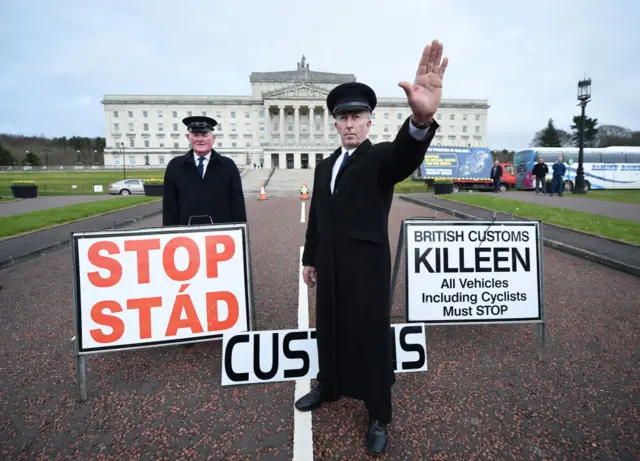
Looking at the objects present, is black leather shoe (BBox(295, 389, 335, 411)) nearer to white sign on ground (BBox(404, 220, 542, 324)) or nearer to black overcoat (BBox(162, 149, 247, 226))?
white sign on ground (BBox(404, 220, 542, 324))

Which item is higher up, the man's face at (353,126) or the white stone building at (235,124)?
the white stone building at (235,124)

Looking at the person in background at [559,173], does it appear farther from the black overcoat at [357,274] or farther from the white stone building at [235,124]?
the white stone building at [235,124]

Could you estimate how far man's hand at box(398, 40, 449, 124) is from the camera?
168 cm

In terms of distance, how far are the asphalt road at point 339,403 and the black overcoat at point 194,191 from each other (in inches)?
57.4

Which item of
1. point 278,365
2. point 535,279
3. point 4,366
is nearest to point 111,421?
point 278,365

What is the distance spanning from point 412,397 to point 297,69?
9932cm

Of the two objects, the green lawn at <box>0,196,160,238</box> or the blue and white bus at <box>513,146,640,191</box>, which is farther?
the blue and white bus at <box>513,146,640,191</box>

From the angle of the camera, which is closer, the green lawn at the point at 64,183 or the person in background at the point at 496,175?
the person in background at the point at 496,175

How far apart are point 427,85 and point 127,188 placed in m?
31.4

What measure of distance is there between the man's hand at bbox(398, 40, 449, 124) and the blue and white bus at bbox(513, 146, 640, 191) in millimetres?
31647

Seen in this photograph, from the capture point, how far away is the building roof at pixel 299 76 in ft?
290

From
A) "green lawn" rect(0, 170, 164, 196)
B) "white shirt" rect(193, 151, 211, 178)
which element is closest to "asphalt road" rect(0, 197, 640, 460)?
"white shirt" rect(193, 151, 211, 178)

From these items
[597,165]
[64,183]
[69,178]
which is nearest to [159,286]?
[597,165]

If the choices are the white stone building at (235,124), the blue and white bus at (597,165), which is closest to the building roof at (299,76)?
the white stone building at (235,124)
